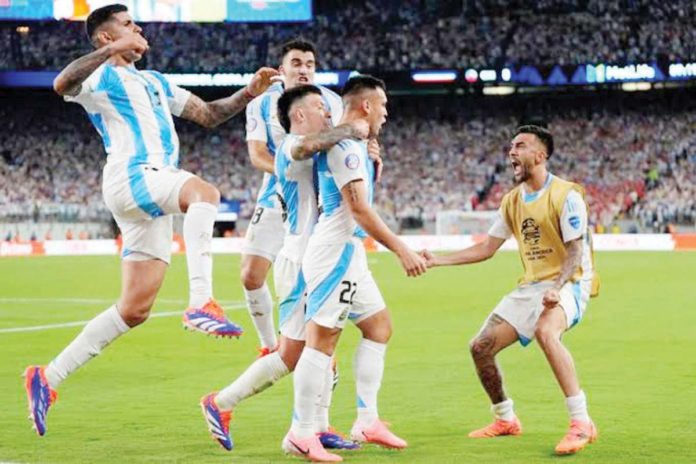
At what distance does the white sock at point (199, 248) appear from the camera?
27.6 feet

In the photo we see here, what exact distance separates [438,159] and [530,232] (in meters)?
42.9

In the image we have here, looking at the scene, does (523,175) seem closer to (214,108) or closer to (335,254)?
(335,254)

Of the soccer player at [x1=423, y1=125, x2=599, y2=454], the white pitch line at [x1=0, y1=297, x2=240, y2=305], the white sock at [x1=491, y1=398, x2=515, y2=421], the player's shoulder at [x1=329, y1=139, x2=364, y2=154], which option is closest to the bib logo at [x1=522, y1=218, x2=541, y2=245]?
the soccer player at [x1=423, y1=125, x2=599, y2=454]

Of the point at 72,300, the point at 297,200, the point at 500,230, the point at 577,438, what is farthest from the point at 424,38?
the point at 577,438

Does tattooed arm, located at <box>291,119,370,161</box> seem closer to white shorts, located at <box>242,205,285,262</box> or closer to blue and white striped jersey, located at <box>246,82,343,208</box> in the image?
blue and white striped jersey, located at <box>246,82,343,208</box>

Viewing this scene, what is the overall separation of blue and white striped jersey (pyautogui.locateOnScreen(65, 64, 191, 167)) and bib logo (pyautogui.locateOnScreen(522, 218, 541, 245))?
2.49 metres

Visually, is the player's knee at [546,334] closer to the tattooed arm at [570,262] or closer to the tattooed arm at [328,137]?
the tattooed arm at [570,262]

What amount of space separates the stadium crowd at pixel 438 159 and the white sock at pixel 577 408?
120 ft

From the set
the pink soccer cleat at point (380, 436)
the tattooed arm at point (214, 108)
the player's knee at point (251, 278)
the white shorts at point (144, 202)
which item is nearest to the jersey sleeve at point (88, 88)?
the white shorts at point (144, 202)

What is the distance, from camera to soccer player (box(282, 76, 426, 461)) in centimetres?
723

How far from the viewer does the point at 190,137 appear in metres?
52.9

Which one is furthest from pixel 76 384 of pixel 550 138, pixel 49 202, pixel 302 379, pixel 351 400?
pixel 49 202

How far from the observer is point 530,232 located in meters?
8.38

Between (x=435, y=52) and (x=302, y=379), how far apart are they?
4479cm
